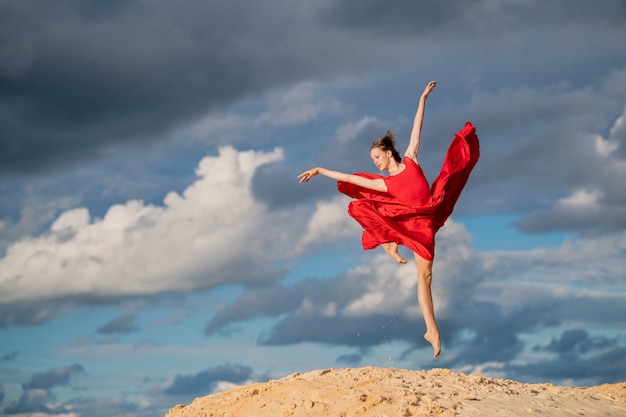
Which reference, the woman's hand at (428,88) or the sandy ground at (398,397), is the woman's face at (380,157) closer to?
the woman's hand at (428,88)

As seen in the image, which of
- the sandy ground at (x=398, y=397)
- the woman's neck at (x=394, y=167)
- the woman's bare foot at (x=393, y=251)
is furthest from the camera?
the woman's bare foot at (x=393, y=251)

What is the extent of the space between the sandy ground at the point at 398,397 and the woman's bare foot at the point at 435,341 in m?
0.56

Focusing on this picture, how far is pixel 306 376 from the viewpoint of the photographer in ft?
51.0

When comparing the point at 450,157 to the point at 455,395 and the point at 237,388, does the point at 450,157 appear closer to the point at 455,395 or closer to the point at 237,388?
the point at 455,395

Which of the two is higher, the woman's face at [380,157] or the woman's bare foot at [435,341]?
the woman's face at [380,157]

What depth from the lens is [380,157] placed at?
14617mm

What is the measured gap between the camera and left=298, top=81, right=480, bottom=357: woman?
1450 centimetres

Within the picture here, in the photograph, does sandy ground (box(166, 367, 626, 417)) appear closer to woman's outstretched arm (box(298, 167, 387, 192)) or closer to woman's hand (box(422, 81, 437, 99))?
woman's outstretched arm (box(298, 167, 387, 192))

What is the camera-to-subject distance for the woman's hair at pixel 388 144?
48.1 feet

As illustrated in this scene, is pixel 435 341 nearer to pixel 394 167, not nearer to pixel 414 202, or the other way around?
pixel 414 202

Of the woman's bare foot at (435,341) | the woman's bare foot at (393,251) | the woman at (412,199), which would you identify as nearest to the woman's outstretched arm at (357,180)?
the woman at (412,199)

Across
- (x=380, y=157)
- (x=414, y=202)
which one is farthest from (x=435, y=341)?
(x=380, y=157)

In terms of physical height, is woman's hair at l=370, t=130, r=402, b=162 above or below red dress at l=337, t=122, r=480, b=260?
above

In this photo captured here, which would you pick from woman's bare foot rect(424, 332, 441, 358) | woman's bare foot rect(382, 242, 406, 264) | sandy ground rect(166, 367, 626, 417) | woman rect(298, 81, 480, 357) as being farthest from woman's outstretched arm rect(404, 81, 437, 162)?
A: sandy ground rect(166, 367, 626, 417)
